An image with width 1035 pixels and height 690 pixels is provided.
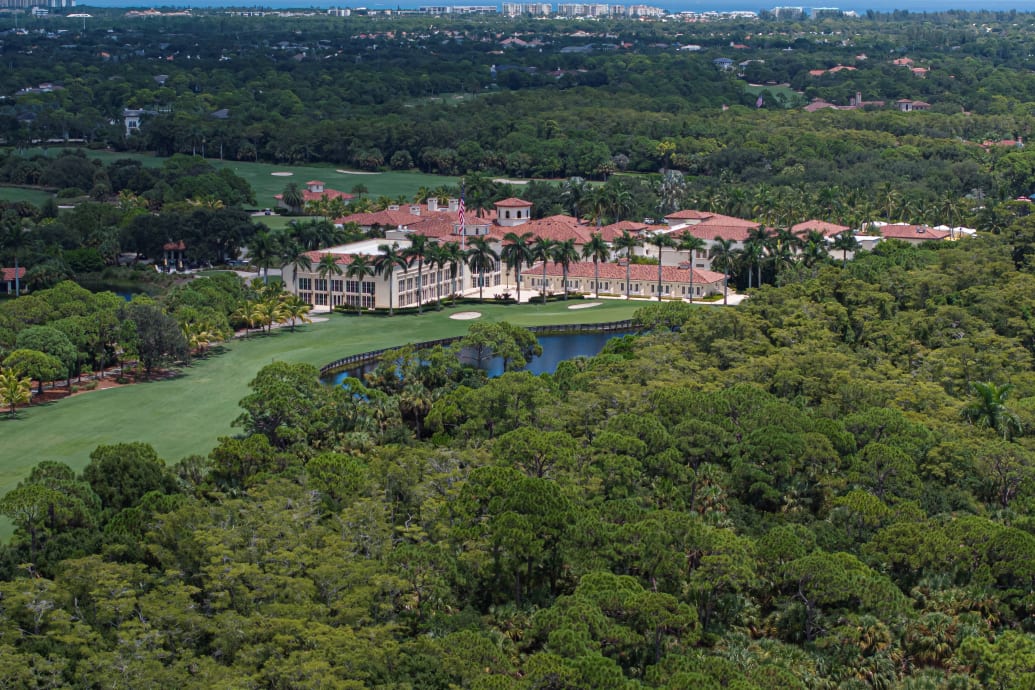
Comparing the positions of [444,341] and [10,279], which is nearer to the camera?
[444,341]

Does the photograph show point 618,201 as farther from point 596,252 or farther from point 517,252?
point 517,252

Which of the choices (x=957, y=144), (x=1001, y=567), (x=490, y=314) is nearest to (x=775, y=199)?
(x=490, y=314)

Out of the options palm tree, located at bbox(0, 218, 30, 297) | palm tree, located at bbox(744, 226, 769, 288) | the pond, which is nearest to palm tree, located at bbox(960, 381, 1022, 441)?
the pond

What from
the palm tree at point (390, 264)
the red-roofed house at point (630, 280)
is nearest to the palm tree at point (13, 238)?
the palm tree at point (390, 264)

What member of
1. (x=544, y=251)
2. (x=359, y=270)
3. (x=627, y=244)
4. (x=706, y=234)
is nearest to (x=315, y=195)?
(x=544, y=251)

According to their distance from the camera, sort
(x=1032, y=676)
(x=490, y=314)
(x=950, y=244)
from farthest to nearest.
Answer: (x=950, y=244)
(x=490, y=314)
(x=1032, y=676)

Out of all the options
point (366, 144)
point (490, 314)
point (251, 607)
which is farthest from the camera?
point (366, 144)

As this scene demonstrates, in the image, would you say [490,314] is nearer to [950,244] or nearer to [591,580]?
[950,244]
